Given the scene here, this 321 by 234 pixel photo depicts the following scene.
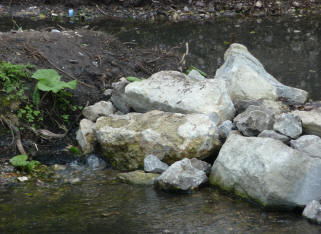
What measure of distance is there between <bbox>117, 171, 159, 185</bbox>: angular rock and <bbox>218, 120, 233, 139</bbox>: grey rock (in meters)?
0.92

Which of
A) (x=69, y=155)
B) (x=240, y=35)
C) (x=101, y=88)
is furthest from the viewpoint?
(x=240, y=35)

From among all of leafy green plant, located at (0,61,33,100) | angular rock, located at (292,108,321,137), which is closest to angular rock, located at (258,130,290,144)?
angular rock, located at (292,108,321,137)

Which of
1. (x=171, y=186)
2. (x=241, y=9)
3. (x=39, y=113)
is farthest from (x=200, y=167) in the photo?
(x=241, y=9)

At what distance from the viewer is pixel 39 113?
6145 mm

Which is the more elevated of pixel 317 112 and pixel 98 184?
pixel 317 112

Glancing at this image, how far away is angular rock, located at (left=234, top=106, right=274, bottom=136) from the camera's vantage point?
5320 mm

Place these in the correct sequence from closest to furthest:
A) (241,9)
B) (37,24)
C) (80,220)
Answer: (80,220) < (37,24) < (241,9)

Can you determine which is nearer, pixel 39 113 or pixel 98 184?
pixel 98 184

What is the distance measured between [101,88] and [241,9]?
326 inches

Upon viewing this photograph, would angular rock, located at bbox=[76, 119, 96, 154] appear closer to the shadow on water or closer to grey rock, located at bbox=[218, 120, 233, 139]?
the shadow on water

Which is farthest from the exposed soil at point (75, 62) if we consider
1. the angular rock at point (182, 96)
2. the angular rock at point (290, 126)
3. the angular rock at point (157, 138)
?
the angular rock at point (290, 126)

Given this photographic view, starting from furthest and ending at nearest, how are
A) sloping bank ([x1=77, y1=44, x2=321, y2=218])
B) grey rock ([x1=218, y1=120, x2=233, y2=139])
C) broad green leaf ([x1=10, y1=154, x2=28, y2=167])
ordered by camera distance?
grey rock ([x1=218, y1=120, x2=233, y2=139]), broad green leaf ([x1=10, y1=154, x2=28, y2=167]), sloping bank ([x1=77, y1=44, x2=321, y2=218])

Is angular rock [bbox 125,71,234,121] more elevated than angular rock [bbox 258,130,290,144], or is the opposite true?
angular rock [bbox 125,71,234,121]

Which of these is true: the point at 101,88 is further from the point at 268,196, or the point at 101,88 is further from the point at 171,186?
the point at 268,196
